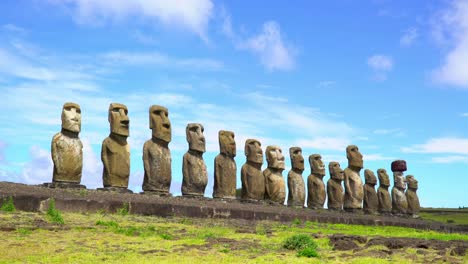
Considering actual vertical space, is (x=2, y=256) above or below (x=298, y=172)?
below

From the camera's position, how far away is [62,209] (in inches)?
506

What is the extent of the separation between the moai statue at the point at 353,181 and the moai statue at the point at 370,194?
133 cm

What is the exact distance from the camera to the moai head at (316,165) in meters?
29.5

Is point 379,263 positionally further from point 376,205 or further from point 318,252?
point 376,205

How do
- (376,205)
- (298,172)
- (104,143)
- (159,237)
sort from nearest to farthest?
(159,237), (104,143), (298,172), (376,205)

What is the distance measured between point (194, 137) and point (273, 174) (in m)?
5.72

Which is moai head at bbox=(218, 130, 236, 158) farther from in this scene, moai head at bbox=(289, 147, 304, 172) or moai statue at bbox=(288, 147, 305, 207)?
moai head at bbox=(289, 147, 304, 172)

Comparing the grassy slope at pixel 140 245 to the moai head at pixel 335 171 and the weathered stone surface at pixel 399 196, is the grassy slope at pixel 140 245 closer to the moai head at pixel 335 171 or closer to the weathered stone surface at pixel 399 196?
the moai head at pixel 335 171

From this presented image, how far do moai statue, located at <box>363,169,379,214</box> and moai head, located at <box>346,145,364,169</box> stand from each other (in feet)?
4.88

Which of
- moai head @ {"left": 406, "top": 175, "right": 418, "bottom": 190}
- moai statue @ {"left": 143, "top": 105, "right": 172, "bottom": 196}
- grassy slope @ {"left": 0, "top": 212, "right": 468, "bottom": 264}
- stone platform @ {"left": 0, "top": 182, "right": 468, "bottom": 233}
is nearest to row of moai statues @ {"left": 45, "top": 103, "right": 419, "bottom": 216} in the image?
moai statue @ {"left": 143, "top": 105, "right": 172, "bottom": 196}

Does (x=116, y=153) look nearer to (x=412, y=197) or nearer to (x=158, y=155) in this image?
(x=158, y=155)

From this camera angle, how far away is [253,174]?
25062mm

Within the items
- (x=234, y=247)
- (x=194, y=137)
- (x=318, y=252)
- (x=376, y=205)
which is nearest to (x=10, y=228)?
(x=234, y=247)

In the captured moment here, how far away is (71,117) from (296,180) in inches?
517
